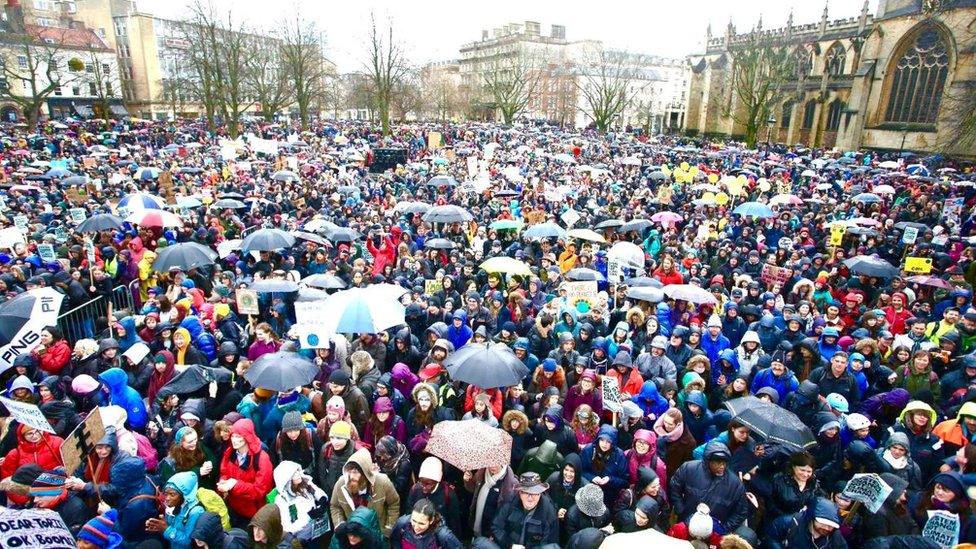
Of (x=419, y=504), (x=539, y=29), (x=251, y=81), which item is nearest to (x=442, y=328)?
(x=419, y=504)

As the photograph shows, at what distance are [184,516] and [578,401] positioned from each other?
3623mm

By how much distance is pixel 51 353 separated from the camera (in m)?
6.06

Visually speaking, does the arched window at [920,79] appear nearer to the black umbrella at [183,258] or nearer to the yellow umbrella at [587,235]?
the yellow umbrella at [587,235]

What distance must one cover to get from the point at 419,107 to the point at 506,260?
63940 millimetres

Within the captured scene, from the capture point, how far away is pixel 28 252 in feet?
33.8

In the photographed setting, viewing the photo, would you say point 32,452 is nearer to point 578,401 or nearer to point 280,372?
point 280,372

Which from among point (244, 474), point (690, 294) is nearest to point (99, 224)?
point (244, 474)

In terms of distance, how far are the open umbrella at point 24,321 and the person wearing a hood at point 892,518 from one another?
7862mm

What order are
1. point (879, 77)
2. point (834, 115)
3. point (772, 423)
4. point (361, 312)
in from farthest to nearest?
1. point (834, 115)
2. point (879, 77)
3. point (361, 312)
4. point (772, 423)

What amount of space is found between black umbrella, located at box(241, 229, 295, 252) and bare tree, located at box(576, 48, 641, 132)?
52.2 metres

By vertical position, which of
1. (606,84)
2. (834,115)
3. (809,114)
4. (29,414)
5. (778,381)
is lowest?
(778,381)

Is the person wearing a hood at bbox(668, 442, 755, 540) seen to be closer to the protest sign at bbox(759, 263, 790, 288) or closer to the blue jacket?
the blue jacket

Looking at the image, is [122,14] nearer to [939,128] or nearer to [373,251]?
[373,251]

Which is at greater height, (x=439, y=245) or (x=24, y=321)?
(x=24, y=321)
